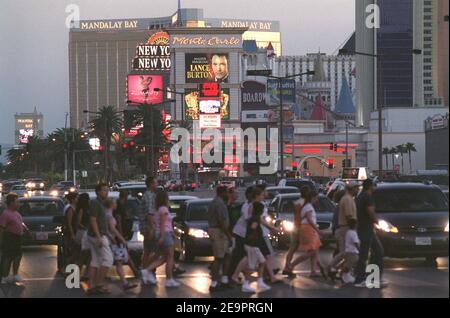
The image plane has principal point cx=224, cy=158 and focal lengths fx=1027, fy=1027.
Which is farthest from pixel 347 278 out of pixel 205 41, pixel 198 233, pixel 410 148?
pixel 205 41

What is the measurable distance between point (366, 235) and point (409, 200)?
4.64 meters

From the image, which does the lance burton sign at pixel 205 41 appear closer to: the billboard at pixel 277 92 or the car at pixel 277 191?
the billboard at pixel 277 92

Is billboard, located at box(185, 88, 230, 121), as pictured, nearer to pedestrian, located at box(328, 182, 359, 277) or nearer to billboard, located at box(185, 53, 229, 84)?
billboard, located at box(185, 53, 229, 84)

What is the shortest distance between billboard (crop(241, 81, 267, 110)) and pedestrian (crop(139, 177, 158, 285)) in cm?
15315

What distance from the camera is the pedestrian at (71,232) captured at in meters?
18.7

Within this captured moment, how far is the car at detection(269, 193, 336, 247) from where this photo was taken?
25312 mm

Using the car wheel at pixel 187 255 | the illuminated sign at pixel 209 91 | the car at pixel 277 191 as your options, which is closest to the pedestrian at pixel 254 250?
the car wheel at pixel 187 255

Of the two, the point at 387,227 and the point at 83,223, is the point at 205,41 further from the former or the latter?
the point at 83,223

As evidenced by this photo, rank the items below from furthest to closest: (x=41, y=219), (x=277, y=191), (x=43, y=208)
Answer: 1. (x=277, y=191)
2. (x=43, y=208)
3. (x=41, y=219)

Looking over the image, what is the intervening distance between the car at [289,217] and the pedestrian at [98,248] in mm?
9276

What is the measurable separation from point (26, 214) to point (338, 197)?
35.9 ft

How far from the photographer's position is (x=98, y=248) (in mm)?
16375
